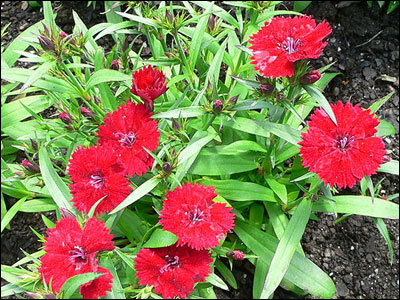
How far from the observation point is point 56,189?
154 cm

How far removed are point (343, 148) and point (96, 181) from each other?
2.34 ft

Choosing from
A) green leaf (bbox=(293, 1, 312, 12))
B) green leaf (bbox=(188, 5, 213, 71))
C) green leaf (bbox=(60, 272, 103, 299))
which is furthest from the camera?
green leaf (bbox=(293, 1, 312, 12))

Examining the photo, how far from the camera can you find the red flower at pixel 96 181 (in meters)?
1.33

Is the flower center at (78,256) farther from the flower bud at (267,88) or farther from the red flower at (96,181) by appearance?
the flower bud at (267,88)

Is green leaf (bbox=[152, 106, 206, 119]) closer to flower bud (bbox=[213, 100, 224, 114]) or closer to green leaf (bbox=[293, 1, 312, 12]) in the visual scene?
flower bud (bbox=[213, 100, 224, 114])

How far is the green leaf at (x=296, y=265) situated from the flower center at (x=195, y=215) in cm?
49

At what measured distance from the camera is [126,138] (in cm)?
143

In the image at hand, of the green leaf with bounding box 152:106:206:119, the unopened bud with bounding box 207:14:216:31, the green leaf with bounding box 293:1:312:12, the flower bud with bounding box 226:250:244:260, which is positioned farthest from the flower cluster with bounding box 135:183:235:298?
the green leaf with bounding box 293:1:312:12

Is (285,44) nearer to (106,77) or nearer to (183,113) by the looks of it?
(183,113)

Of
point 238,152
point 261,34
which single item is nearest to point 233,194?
point 238,152

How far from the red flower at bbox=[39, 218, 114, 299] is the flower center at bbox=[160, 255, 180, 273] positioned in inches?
6.8

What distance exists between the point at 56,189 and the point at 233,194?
62cm

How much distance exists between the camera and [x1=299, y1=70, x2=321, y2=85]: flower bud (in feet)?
4.22

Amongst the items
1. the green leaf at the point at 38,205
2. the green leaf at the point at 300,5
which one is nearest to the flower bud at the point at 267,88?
the green leaf at the point at 38,205
